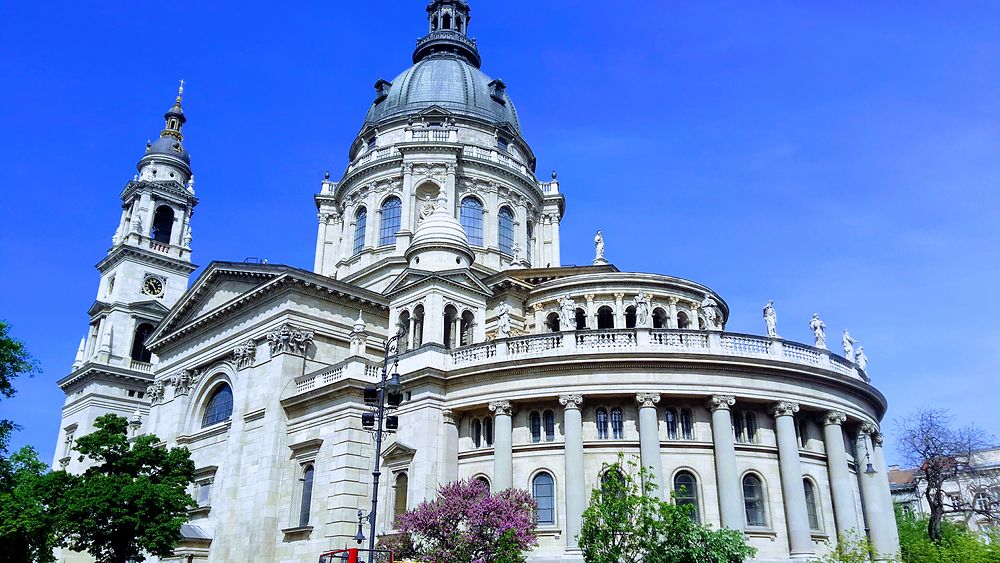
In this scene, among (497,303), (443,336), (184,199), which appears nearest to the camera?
(443,336)

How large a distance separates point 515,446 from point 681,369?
7.34m

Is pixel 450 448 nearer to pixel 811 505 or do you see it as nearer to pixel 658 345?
pixel 658 345

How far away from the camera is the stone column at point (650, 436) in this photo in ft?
104

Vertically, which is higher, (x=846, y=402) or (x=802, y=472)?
(x=846, y=402)

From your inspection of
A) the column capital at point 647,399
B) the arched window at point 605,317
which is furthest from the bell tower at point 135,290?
the column capital at point 647,399

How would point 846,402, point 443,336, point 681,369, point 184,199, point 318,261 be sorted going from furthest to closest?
point 184,199
point 318,261
point 443,336
point 846,402
point 681,369

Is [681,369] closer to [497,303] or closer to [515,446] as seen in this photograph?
[515,446]

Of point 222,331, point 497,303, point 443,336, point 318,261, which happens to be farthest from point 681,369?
point 318,261

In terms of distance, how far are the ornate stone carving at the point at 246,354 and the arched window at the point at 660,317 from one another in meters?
20.8

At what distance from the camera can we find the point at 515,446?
111 feet

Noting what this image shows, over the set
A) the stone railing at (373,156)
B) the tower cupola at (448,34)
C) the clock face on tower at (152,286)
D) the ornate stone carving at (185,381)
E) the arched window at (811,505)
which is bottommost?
the arched window at (811,505)

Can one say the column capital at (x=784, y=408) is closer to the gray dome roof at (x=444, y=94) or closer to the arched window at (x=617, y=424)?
the arched window at (x=617, y=424)

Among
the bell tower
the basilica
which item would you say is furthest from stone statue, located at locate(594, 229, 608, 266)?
the bell tower

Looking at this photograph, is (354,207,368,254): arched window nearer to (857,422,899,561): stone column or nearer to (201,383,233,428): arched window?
(201,383,233,428): arched window
